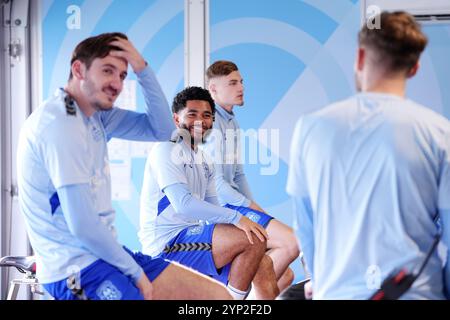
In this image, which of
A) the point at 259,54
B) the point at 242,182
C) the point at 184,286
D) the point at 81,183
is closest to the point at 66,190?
the point at 81,183

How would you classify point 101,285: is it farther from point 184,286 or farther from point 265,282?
point 265,282

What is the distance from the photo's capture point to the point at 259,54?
2723mm

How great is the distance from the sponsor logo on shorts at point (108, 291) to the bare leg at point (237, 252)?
2.60 ft

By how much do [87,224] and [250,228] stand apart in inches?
37.8

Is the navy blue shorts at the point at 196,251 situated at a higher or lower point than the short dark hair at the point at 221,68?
lower

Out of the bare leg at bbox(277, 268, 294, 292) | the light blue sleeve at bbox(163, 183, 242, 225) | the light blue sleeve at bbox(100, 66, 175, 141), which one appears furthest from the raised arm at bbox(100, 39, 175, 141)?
the bare leg at bbox(277, 268, 294, 292)

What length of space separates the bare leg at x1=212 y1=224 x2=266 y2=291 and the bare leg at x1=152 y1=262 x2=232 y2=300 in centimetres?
47

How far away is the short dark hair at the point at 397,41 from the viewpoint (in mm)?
1748

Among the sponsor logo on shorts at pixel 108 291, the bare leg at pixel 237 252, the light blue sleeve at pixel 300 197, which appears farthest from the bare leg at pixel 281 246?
the sponsor logo on shorts at pixel 108 291

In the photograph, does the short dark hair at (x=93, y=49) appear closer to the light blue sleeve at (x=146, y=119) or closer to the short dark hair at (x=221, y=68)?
the light blue sleeve at (x=146, y=119)

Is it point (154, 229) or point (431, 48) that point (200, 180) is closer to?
point (154, 229)

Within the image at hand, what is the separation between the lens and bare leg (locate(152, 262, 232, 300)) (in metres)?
2.12
